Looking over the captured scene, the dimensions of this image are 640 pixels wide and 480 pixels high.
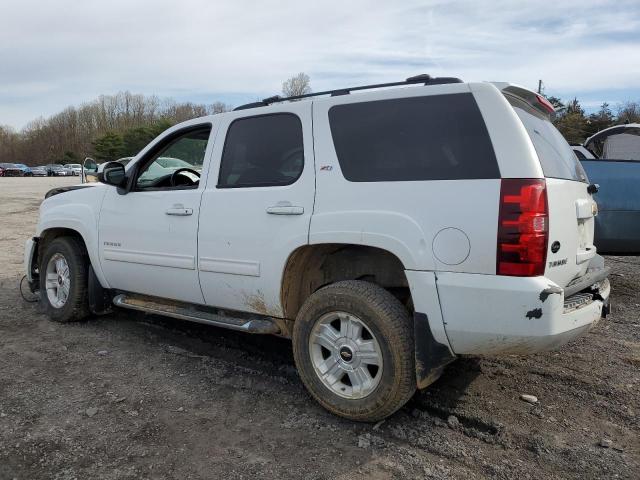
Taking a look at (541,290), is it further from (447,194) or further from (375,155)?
(375,155)

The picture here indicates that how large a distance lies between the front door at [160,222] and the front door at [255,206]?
0.16 meters

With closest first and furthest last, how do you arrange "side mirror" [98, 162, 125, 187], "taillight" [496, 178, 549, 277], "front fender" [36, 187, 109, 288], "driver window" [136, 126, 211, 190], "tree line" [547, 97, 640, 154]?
1. "taillight" [496, 178, 549, 277]
2. "driver window" [136, 126, 211, 190]
3. "side mirror" [98, 162, 125, 187]
4. "front fender" [36, 187, 109, 288]
5. "tree line" [547, 97, 640, 154]

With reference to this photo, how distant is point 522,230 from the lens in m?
2.64

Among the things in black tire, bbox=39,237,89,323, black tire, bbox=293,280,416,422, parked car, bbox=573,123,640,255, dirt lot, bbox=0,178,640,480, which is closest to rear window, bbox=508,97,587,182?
black tire, bbox=293,280,416,422

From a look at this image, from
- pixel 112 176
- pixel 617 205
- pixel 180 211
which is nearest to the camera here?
pixel 180 211

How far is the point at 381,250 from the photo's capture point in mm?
3215

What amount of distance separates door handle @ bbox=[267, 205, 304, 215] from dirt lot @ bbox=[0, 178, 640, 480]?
4.21 ft

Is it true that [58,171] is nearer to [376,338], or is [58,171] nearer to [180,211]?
[180,211]

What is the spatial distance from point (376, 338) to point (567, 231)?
1.22 m

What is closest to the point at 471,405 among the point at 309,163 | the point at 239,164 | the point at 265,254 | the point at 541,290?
the point at 541,290

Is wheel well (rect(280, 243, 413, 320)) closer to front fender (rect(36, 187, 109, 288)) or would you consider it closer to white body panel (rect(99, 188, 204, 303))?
white body panel (rect(99, 188, 204, 303))

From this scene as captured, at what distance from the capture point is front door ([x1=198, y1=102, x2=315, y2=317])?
11.2 feet

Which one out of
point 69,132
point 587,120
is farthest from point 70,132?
point 587,120

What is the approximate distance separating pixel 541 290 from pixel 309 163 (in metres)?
1.59
